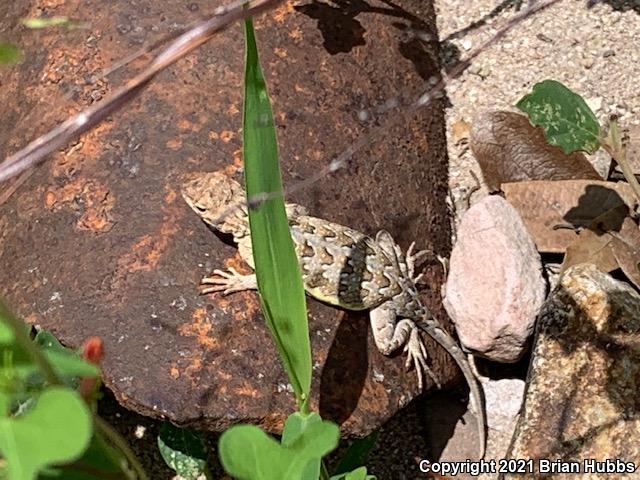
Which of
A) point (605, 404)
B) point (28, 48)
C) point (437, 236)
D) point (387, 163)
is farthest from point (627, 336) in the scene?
point (28, 48)

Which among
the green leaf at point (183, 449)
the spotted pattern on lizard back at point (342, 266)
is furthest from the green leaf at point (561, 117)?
the green leaf at point (183, 449)

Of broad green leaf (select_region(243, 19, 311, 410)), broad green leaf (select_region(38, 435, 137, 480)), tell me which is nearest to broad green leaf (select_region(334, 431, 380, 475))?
broad green leaf (select_region(243, 19, 311, 410))

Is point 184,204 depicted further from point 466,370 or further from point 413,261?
point 466,370

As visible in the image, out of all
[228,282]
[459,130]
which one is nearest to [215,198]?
[228,282]

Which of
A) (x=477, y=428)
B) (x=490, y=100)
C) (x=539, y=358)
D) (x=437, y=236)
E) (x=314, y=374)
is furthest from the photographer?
(x=490, y=100)

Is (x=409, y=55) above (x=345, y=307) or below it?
above

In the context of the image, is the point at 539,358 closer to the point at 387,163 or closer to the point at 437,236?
the point at 437,236

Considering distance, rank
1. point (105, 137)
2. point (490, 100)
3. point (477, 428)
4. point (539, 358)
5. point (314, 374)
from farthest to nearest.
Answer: point (490, 100), point (477, 428), point (539, 358), point (105, 137), point (314, 374)

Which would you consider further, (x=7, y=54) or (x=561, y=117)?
(x=561, y=117)
